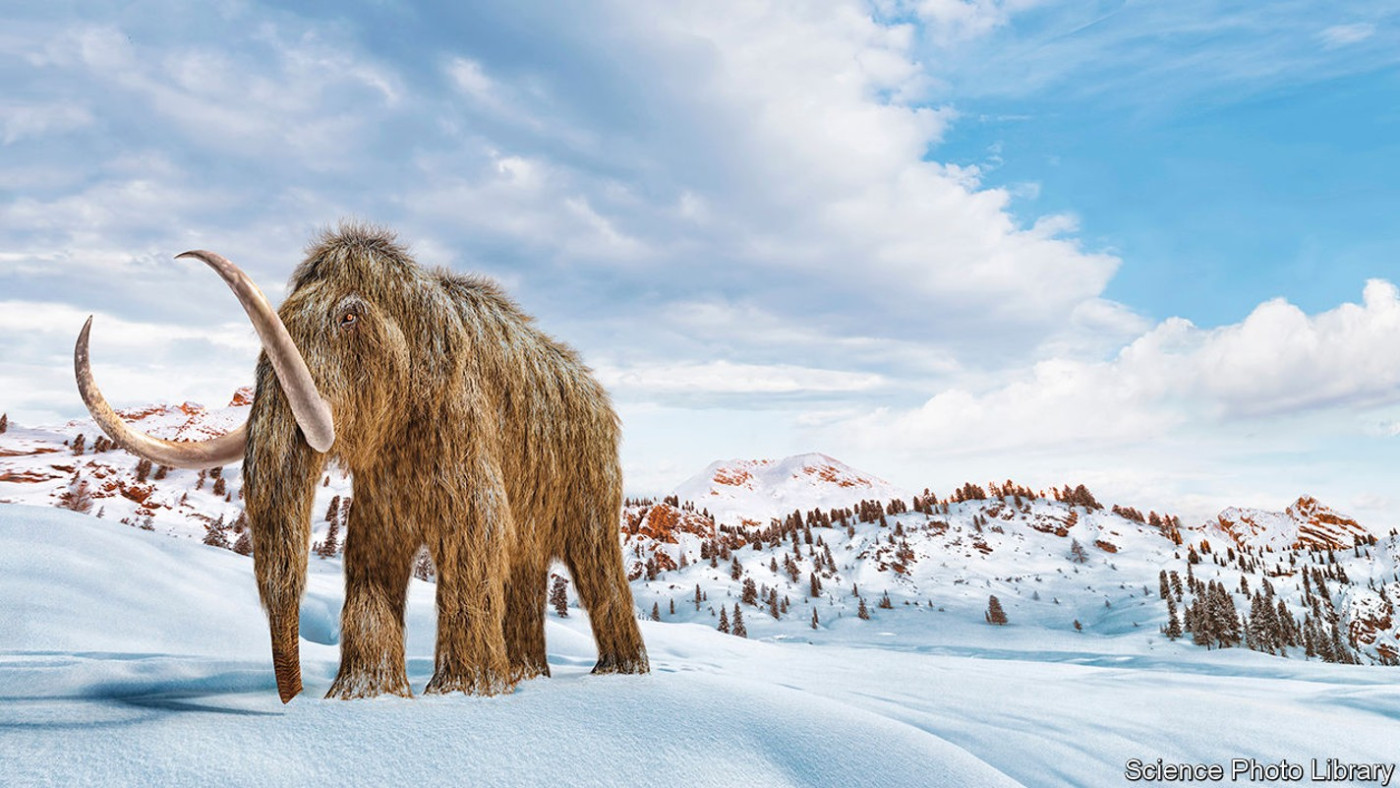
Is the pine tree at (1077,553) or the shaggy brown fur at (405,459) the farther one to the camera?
the pine tree at (1077,553)

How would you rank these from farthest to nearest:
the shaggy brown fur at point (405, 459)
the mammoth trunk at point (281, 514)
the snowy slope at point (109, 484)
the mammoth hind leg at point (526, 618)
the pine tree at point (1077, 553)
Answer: the pine tree at point (1077, 553)
the snowy slope at point (109, 484)
the mammoth hind leg at point (526, 618)
the shaggy brown fur at point (405, 459)
the mammoth trunk at point (281, 514)

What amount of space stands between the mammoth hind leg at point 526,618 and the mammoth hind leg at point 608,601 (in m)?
0.31

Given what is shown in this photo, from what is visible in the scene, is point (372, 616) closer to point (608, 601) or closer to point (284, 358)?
point (284, 358)

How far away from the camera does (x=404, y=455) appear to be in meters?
4.37

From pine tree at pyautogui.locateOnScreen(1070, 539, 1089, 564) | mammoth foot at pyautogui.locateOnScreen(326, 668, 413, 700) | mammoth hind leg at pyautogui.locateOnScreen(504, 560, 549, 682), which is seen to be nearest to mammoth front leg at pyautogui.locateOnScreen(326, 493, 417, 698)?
mammoth foot at pyautogui.locateOnScreen(326, 668, 413, 700)

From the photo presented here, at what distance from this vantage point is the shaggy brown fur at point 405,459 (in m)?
3.76

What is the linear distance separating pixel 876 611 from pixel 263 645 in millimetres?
24608

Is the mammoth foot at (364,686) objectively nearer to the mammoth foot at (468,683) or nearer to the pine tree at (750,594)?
the mammoth foot at (468,683)

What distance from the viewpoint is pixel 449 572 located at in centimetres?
434

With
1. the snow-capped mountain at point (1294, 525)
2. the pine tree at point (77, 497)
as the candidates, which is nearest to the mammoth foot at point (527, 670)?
the pine tree at point (77, 497)

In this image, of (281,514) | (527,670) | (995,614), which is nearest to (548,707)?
(281,514)

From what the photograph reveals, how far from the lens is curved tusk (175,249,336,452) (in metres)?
3.23

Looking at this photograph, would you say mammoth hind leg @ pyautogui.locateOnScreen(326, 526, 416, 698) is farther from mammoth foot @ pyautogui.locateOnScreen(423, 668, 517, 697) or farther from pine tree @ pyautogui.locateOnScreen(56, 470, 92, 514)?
pine tree @ pyautogui.locateOnScreen(56, 470, 92, 514)

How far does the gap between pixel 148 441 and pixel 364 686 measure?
67.2 inches
